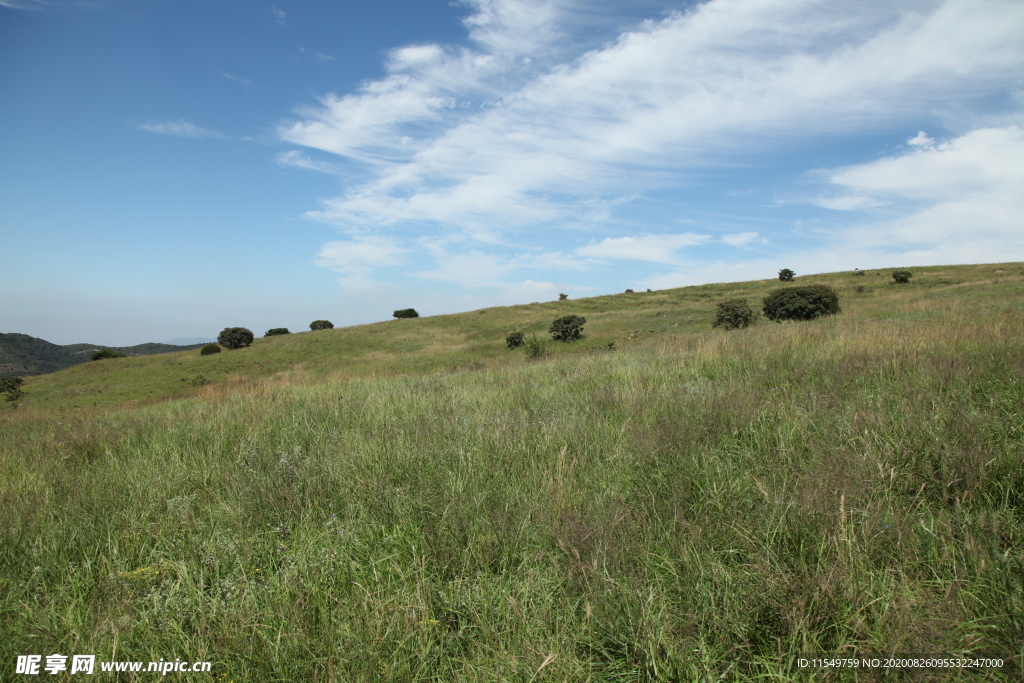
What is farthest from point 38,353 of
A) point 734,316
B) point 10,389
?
point 734,316

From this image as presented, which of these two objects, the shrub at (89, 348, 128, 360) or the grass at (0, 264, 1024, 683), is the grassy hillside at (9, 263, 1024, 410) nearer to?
the shrub at (89, 348, 128, 360)

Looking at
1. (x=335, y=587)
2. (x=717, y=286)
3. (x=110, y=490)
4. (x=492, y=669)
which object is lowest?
(x=492, y=669)

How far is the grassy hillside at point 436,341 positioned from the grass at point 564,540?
17374mm

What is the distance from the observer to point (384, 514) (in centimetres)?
312

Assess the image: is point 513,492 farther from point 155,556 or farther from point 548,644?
point 155,556

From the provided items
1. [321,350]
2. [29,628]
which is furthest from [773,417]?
[321,350]

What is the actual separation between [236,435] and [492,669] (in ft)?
16.7

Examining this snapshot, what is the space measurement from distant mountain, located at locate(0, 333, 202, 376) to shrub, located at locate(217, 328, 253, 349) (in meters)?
37.0

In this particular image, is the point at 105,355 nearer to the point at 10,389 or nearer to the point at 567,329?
the point at 10,389

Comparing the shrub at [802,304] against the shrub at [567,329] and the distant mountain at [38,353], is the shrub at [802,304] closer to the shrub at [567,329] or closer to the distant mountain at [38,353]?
the shrub at [567,329]

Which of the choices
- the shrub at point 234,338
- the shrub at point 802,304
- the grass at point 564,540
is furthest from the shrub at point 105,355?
the shrub at point 802,304

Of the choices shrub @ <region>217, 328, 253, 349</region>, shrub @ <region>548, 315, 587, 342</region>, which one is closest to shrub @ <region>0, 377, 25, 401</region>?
shrub @ <region>217, 328, 253, 349</region>

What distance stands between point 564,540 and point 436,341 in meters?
39.0

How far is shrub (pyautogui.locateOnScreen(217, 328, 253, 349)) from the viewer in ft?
138
